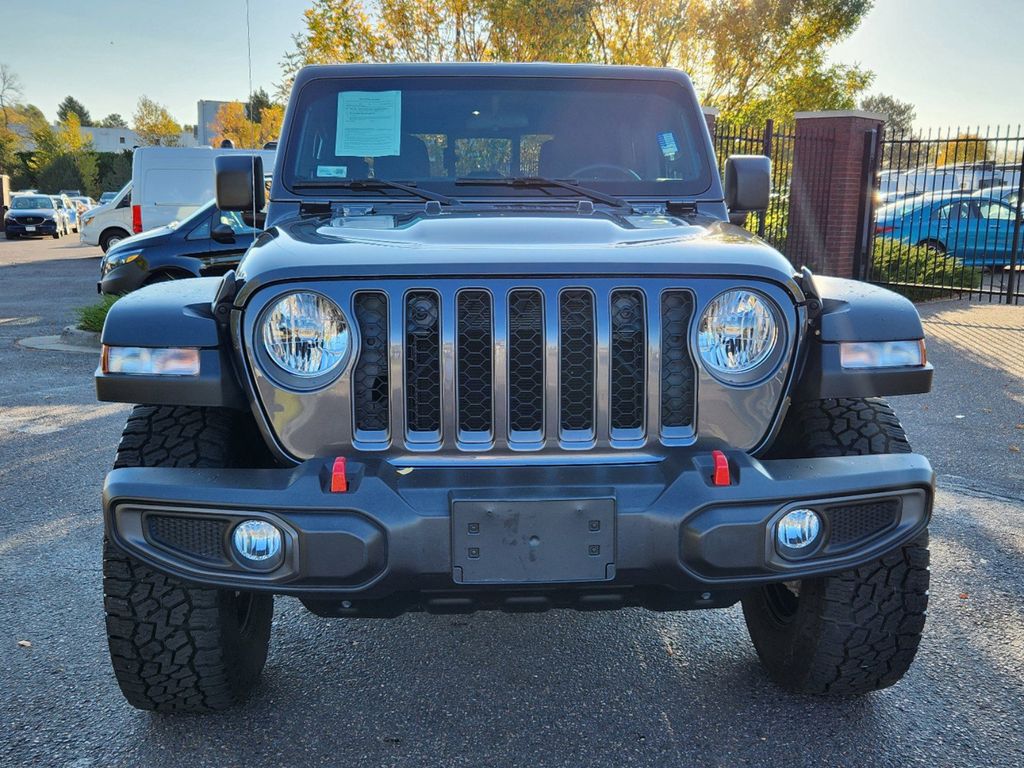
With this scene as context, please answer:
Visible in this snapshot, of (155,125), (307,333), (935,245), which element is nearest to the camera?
(307,333)

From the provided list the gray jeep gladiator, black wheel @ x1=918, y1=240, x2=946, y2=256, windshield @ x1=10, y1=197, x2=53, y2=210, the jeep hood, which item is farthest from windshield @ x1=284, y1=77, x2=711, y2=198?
windshield @ x1=10, y1=197, x2=53, y2=210

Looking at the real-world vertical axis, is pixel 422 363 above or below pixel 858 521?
above

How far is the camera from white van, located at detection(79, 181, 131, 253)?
19.4 m

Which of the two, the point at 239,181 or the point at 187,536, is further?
the point at 239,181

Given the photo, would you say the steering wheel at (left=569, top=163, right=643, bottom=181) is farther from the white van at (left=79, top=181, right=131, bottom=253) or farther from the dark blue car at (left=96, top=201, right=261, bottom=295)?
the white van at (left=79, top=181, right=131, bottom=253)

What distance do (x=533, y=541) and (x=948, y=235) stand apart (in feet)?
50.7

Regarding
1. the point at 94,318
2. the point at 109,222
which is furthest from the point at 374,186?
the point at 109,222

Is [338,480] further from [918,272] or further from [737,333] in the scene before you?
[918,272]

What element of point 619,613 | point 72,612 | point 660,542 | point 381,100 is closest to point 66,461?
point 72,612

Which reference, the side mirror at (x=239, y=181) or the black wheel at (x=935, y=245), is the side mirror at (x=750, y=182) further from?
the black wheel at (x=935, y=245)

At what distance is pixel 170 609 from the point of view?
247cm

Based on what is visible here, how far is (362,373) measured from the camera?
2295mm

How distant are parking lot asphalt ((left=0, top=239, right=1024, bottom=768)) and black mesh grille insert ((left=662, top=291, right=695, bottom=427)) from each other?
3.09 ft

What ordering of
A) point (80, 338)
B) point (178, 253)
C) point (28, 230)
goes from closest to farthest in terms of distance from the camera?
point (80, 338), point (178, 253), point (28, 230)
